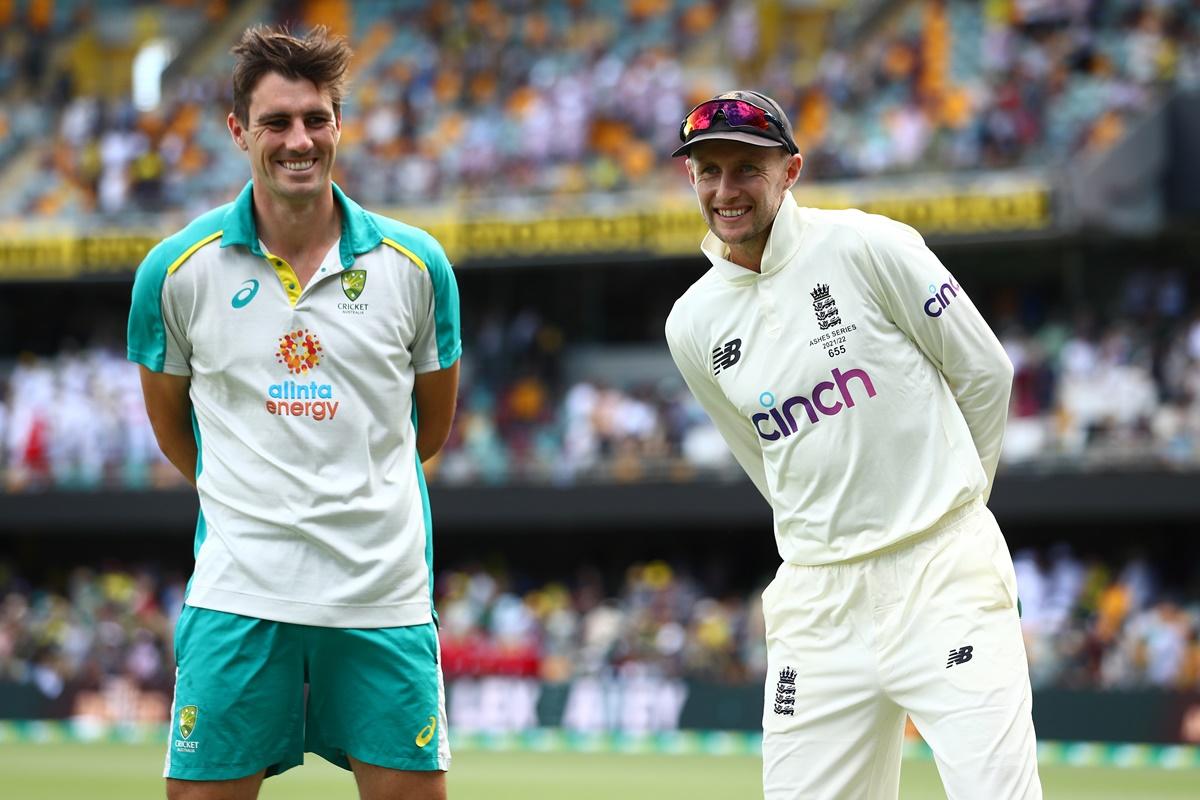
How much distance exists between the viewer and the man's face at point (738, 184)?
200 inches

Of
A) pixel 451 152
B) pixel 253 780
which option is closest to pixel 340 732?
pixel 253 780

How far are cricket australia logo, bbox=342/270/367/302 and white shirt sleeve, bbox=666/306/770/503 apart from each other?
3.19 feet

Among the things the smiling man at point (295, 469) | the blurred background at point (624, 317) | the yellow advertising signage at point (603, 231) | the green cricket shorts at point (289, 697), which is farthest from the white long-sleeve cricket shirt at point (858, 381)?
the yellow advertising signage at point (603, 231)

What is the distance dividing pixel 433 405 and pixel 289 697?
874mm

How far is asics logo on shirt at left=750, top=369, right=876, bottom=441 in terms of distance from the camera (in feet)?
16.7

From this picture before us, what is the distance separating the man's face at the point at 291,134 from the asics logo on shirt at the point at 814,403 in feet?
4.44

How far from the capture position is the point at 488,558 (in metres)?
25.2

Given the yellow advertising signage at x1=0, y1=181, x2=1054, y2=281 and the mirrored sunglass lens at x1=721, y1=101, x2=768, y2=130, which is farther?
the yellow advertising signage at x1=0, y1=181, x2=1054, y2=281

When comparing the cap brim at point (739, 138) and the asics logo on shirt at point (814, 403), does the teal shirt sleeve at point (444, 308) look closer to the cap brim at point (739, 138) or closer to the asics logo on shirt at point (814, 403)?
the cap brim at point (739, 138)

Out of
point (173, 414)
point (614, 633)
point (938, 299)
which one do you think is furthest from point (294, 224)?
point (614, 633)

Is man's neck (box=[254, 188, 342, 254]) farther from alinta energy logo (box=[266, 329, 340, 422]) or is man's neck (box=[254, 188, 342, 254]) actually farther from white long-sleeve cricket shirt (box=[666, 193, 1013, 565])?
white long-sleeve cricket shirt (box=[666, 193, 1013, 565])

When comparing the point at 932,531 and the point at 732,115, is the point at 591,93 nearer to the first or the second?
the point at 732,115

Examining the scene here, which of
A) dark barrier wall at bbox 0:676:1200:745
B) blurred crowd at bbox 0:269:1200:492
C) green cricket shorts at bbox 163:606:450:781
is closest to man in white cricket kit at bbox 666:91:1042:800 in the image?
green cricket shorts at bbox 163:606:450:781

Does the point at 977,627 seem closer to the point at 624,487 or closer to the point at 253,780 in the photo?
the point at 253,780
